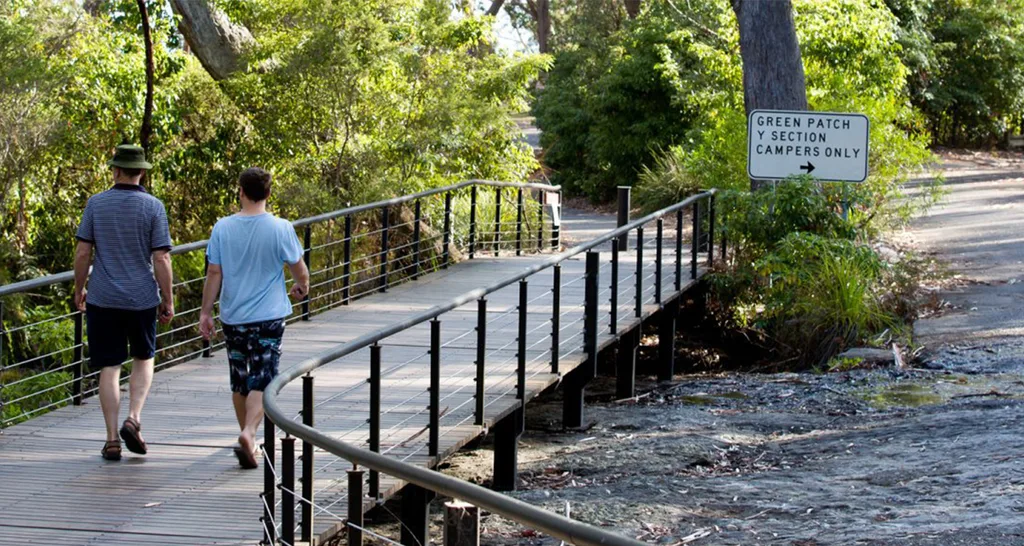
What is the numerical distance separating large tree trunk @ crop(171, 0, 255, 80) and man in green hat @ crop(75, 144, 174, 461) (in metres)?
11.3

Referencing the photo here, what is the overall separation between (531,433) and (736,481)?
3.22 metres

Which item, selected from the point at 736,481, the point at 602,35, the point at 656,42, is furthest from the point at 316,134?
the point at 602,35

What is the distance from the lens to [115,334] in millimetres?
7539

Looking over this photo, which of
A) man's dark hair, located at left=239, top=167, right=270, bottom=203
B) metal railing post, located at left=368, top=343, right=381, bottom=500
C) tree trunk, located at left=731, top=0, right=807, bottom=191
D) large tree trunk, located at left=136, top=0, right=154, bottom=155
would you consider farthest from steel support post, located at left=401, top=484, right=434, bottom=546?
large tree trunk, located at left=136, top=0, right=154, bottom=155

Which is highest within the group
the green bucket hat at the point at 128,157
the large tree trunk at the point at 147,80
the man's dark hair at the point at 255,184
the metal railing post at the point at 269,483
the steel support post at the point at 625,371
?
the large tree trunk at the point at 147,80

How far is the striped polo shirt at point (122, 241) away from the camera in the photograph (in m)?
7.45

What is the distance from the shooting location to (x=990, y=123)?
132 ft

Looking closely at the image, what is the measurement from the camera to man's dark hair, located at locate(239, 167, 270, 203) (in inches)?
285

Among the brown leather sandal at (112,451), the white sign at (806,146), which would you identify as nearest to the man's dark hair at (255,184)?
the brown leather sandal at (112,451)

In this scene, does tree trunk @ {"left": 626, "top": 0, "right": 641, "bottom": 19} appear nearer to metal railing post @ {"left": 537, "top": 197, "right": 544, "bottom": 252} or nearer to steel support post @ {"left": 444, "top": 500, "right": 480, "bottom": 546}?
metal railing post @ {"left": 537, "top": 197, "right": 544, "bottom": 252}

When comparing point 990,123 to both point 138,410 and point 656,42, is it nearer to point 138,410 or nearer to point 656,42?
point 656,42

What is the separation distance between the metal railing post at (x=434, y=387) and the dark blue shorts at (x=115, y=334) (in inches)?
61.1

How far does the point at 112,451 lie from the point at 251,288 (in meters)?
1.19

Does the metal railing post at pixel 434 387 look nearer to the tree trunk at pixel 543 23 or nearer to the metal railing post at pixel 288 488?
the metal railing post at pixel 288 488
